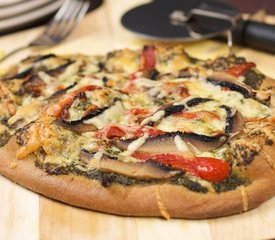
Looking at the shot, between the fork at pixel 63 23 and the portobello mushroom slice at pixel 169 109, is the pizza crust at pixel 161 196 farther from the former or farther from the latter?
the fork at pixel 63 23

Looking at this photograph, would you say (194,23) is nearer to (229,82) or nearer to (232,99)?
(229,82)

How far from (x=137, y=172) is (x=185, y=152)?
254 mm

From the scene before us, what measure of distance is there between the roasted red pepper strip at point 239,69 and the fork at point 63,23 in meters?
1.54

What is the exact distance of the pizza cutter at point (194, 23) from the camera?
434 centimetres

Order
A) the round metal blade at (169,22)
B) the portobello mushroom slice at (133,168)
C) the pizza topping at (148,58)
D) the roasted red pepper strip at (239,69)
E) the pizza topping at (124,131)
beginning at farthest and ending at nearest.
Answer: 1. the round metal blade at (169,22)
2. the pizza topping at (148,58)
3. the roasted red pepper strip at (239,69)
4. the pizza topping at (124,131)
5. the portobello mushroom slice at (133,168)

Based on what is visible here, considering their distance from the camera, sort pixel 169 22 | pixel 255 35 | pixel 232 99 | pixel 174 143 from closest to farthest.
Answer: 1. pixel 174 143
2. pixel 232 99
3. pixel 255 35
4. pixel 169 22

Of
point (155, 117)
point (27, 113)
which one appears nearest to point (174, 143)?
point (155, 117)

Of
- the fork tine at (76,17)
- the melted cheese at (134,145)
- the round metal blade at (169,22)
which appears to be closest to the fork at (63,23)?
the fork tine at (76,17)

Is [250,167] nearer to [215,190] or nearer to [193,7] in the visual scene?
[215,190]

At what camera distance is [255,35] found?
4316 mm

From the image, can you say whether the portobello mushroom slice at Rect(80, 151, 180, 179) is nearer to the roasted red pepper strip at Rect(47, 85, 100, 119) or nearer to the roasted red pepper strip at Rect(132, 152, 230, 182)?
the roasted red pepper strip at Rect(132, 152, 230, 182)

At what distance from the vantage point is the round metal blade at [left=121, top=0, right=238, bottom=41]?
4480mm

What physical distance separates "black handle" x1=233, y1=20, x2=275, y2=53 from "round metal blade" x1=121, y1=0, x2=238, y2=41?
0.09 meters

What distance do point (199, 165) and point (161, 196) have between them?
0.76ft
